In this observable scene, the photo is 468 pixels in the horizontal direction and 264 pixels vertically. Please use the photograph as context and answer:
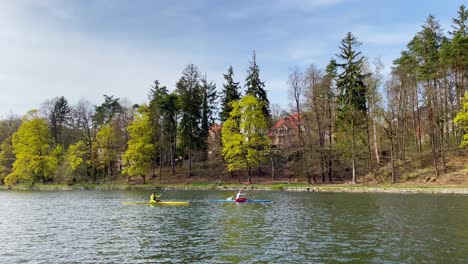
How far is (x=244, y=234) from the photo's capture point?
67.8 ft

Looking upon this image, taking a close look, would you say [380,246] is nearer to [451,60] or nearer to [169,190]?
[451,60]

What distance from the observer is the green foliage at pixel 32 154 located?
65.3m

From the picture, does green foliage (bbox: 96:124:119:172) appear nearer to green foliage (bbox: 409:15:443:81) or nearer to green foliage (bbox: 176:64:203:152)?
green foliage (bbox: 176:64:203:152)

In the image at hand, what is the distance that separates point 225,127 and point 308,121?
41.8ft

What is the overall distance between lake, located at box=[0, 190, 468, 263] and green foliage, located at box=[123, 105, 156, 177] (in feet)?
100

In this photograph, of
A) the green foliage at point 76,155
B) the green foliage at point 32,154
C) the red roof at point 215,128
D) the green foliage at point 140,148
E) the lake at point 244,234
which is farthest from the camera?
the red roof at point 215,128

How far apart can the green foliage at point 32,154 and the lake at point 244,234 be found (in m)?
35.7

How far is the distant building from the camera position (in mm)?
62406

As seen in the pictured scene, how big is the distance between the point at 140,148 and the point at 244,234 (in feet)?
152

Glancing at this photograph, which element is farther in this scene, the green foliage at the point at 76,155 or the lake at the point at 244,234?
the green foliage at the point at 76,155

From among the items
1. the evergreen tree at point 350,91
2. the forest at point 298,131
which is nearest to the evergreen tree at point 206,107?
the forest at point 298,131

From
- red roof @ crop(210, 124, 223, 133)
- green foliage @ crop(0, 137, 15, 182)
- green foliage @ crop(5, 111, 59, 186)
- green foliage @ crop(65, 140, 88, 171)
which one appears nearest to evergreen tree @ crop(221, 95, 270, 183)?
red roof @ crop(210, 124, 223, 133)

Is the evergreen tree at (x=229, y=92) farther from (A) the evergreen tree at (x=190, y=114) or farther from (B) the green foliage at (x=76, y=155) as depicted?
(B) the green foliage at (x=76, y=155)

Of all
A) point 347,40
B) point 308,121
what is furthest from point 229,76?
point 347,40
